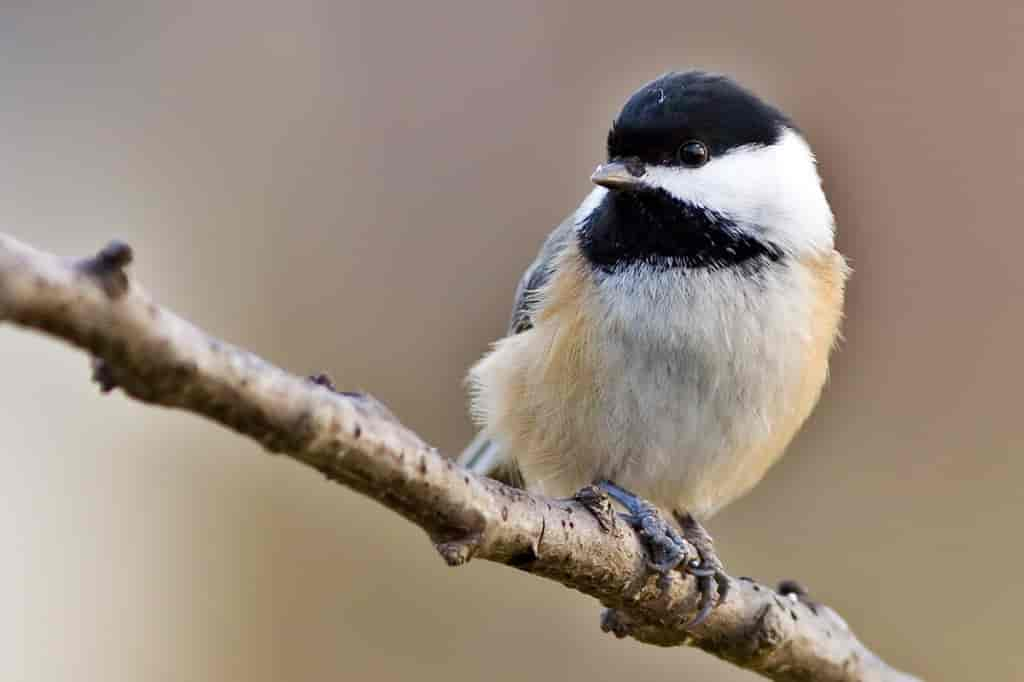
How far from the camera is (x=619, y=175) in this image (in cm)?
217

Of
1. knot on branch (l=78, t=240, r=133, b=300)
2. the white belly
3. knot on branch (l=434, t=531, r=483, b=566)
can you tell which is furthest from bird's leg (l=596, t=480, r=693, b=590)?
knot on branch (l=78, t=240, r=133, b=300)

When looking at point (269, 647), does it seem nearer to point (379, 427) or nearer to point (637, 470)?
point (637, 470)

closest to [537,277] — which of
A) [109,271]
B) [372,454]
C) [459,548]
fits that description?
[459,548]

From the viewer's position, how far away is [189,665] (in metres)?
3.52

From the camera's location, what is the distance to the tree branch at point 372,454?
3.37 ft

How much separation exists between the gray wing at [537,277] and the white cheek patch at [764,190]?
0.33 m

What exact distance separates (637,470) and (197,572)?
186 centimetres

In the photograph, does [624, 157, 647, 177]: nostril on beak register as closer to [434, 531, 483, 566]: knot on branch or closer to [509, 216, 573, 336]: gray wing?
[509, 216, 573, 336]: gray wing

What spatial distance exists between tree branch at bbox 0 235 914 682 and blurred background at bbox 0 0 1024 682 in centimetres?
142

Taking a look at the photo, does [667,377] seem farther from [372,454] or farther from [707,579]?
[372,454]

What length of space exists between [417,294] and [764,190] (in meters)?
1.75

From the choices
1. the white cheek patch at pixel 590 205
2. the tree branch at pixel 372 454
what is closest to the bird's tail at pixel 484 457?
the white cheek patch at pixel 590 205

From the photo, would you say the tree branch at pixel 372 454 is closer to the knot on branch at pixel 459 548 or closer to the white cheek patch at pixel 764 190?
the knot on branch at pixel 459 548

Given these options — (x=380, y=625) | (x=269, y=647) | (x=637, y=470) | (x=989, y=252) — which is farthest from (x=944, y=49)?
(x=269, y=647)
